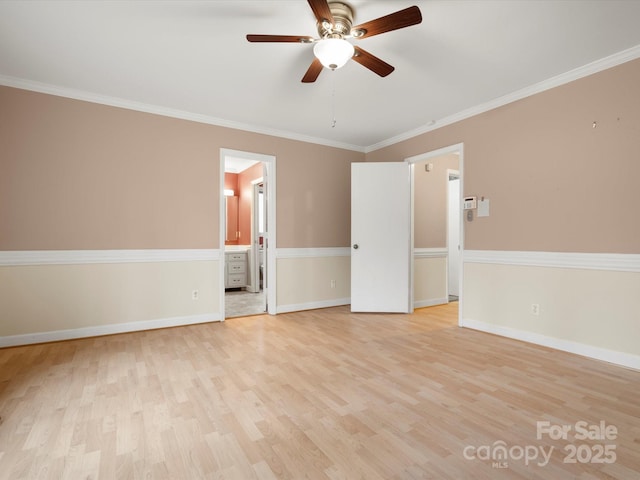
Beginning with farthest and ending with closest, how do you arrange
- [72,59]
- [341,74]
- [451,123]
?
[451,123], [341,74], [72,59]

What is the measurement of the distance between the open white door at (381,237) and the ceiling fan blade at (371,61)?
217 cm

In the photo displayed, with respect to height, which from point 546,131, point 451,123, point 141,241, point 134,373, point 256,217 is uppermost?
point 451,123

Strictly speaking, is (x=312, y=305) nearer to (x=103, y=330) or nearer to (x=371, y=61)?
(x=103, y=330)

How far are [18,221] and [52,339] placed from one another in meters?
1.22

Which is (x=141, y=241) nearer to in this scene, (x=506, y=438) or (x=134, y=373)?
(x=134, y=373)

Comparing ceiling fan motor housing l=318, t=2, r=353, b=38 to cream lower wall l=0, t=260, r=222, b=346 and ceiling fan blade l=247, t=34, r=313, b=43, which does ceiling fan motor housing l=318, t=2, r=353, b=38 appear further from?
cream lower wall l=0, t=260, r=222, b=346

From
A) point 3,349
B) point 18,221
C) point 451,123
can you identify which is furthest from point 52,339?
point 451,123

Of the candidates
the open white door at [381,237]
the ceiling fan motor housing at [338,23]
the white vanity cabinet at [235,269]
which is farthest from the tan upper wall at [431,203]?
the white vanity cabinet at [235,269]

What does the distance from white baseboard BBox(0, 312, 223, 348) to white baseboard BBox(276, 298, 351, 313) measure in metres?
0.89

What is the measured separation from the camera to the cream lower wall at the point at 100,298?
3197 mm

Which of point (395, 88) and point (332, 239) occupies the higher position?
point (395, 88)

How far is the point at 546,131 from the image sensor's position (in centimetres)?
320

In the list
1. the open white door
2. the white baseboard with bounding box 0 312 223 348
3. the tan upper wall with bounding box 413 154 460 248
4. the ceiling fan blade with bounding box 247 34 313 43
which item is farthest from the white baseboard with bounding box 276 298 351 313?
the ceiling fan blade with bounding box 247 34 313 43

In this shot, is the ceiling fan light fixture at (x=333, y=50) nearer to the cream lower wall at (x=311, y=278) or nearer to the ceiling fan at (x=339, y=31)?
the ceiling fan at (x=339, y=31)
